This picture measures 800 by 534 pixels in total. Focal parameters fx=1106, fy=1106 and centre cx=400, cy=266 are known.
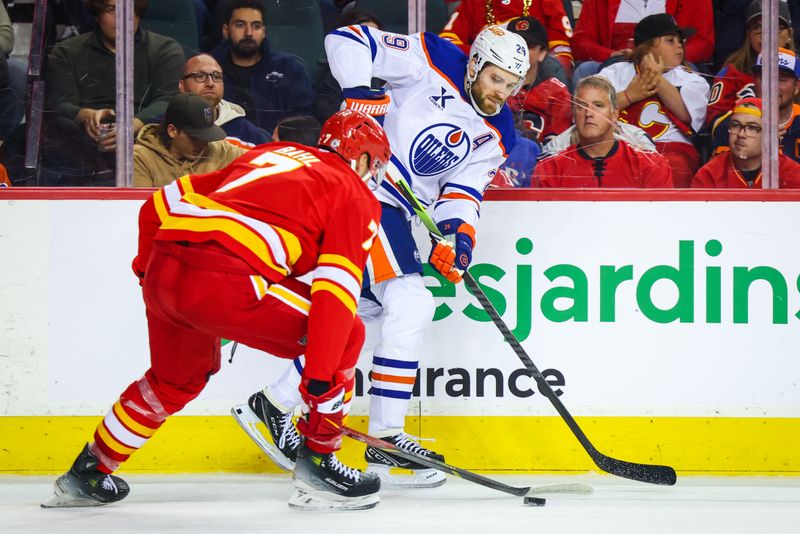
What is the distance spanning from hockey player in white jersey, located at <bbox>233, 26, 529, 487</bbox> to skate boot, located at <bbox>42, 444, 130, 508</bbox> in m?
0.57

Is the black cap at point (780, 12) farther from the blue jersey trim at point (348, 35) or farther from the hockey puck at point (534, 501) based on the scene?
the hockey puck at point (534, 501)

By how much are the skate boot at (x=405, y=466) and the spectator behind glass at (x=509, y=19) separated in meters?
1.30

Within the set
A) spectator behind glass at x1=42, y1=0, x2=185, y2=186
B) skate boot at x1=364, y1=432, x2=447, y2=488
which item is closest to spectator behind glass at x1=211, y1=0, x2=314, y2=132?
spectator behind glass at x1=42, y1=0, x2=185, y2=186

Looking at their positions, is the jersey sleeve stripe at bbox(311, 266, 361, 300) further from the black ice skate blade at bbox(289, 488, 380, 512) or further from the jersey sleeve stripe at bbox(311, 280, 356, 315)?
the black ice skate blade at bbox(289, 488, 380, 512)

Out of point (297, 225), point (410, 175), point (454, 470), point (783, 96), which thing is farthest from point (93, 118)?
point (783, 96)

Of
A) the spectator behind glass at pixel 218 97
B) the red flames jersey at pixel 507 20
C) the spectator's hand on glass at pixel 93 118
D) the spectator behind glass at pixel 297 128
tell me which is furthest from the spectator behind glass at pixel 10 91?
the red flames jersey at pixel 507 20

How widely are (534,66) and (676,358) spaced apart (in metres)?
1.05

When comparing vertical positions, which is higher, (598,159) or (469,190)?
(598,159)

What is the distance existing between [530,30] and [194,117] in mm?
Result: 1150

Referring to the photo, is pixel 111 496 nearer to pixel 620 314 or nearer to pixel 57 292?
pixel 57 292

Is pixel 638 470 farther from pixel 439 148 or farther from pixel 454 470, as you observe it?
pixel 439 148

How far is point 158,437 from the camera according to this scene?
11.5 ft

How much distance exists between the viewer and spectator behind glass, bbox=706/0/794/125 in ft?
11.8

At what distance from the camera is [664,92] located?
144 inches
